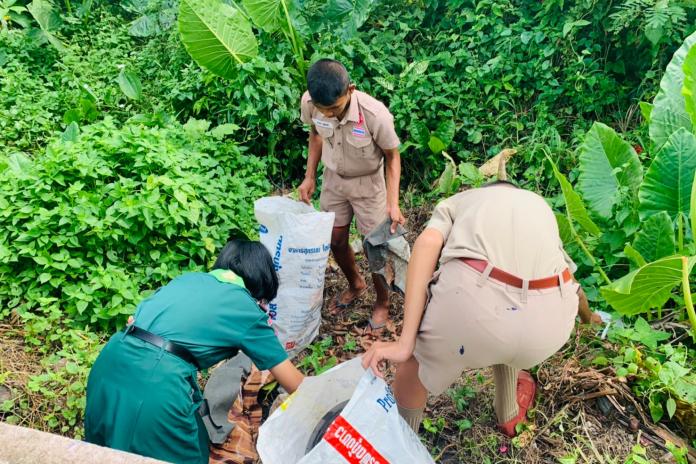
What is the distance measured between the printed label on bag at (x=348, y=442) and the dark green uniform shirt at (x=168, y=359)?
0.34 metres

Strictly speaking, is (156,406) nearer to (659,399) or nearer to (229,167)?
(659,399)

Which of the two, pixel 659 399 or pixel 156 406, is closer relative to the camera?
pixel 156 406

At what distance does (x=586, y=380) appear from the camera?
7.84ft

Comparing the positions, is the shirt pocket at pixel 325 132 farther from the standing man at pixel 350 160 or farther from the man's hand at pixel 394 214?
the man's hand at pixel 394 214

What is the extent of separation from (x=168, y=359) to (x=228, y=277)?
13.6 inches

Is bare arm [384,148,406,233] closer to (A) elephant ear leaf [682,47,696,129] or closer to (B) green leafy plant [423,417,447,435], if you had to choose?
(B) green leafy plant [423,417,447,435]

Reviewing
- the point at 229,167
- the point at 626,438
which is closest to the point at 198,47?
the point at 229,167

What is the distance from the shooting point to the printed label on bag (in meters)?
1.69

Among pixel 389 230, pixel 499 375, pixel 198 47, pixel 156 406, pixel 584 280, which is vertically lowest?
pixel 584 280

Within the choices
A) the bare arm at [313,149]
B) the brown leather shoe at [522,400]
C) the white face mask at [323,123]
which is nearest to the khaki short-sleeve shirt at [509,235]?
the brown leather shoe at [522,400]

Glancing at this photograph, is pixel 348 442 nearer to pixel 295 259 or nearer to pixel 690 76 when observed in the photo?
pixel 295 259

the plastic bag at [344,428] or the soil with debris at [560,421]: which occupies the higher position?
the plastic bag at [344,428]

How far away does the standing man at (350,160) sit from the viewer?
2.66 metres

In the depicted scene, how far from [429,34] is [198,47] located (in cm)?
213
